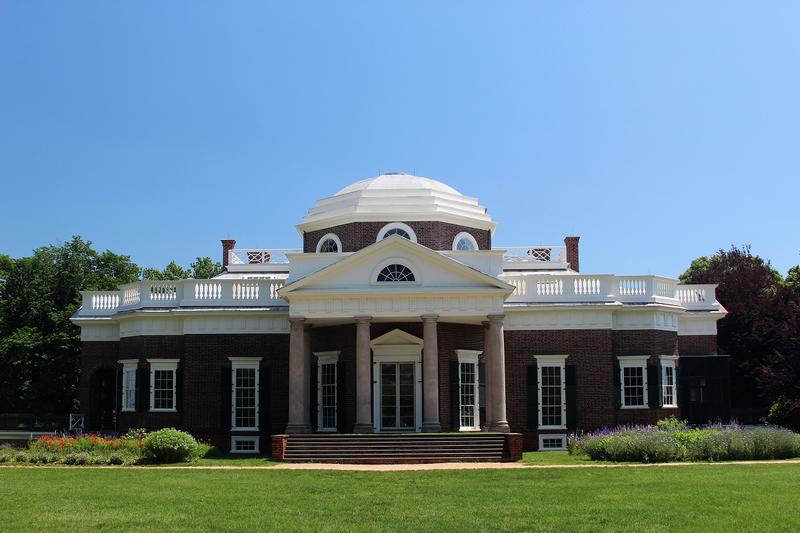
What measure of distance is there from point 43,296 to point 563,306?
3000cm

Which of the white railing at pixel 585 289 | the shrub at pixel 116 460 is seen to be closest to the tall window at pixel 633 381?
the white railing at pixel 585 289

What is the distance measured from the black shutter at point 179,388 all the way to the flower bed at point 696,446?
54.7ft

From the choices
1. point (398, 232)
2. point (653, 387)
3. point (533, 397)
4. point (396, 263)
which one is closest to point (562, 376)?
point (533, 397)

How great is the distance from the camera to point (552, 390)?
123ft

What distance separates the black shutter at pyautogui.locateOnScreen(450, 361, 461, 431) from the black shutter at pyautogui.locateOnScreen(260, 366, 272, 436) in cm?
721

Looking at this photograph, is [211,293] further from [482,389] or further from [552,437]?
[552,437]

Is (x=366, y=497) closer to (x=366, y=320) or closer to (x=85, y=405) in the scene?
(x=366, y=320)

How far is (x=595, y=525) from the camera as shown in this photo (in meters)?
15.2

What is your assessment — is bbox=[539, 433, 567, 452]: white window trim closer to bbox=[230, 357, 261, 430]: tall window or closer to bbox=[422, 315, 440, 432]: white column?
bbox=[422, 315, 440, 432]: white column

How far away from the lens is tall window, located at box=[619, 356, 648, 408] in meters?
37.4

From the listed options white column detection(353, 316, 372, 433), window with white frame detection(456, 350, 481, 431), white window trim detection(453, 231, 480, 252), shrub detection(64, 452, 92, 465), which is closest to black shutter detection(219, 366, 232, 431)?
white column detection(353, 316, 372, 433)

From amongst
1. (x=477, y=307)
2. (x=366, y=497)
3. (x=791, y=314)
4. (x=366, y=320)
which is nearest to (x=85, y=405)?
(x=366, y=320)

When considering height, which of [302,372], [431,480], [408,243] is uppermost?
[408,243]

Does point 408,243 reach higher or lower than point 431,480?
higher
